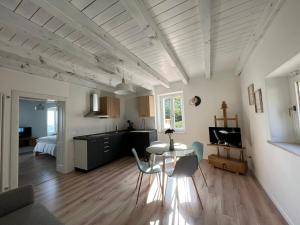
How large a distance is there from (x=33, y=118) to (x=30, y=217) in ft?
27.5

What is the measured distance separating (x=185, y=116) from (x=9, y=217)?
4.13 meters

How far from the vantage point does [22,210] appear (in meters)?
1.39

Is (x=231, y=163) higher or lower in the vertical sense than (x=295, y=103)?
lower

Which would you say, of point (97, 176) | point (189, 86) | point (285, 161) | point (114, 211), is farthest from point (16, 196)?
point (189, 86)

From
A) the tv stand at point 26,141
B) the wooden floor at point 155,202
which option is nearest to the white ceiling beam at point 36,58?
the wooden floor at point 155,202

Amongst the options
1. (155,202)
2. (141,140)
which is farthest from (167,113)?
(155,202)

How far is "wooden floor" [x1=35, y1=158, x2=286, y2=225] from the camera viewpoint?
5.96ft

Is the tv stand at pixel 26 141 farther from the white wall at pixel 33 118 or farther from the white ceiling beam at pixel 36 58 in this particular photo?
the white ceiling beam at pixel 36 58

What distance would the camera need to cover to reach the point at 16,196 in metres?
1.44

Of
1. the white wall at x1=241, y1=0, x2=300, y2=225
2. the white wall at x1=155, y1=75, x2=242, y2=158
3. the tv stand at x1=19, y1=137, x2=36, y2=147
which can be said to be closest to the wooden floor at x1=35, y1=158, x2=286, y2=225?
the white wall at x1=241, y1=0, x2=300, y2=225

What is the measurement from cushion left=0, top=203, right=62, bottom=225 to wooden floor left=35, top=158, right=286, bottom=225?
66cm

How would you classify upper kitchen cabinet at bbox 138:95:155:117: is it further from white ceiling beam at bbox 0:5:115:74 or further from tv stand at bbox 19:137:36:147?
tv stand at bbox 19:137:36:147

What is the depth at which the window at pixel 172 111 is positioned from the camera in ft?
15.7

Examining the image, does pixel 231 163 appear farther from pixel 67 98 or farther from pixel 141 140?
pixel 67 98
